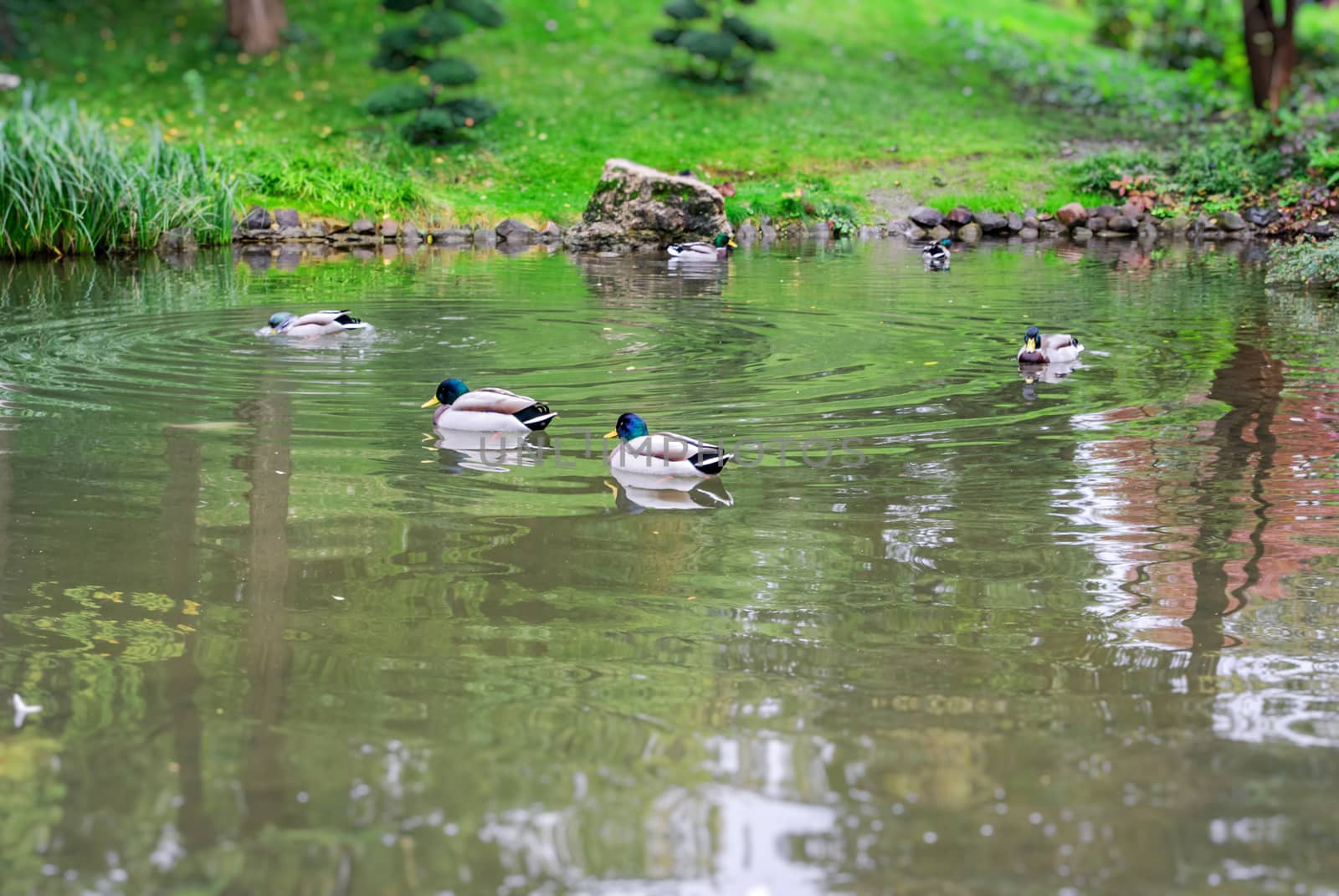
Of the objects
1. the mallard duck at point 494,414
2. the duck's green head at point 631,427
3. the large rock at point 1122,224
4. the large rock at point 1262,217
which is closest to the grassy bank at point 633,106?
the large rock at point 1122,224

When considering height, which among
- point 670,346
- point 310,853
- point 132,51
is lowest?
point 310,853

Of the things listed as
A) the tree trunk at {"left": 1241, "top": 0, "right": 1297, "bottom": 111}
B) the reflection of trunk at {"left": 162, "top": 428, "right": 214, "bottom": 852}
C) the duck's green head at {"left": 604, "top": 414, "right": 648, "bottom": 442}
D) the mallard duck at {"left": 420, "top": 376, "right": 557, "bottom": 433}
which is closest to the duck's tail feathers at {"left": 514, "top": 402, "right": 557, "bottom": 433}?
the mallard duck at {"left": 420, "top": 376, "right": 557, "bottom": 433}

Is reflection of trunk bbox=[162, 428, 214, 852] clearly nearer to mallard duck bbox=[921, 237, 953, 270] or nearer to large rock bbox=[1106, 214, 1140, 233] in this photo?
mallard duck bbox=[921, 237, 953, 270]

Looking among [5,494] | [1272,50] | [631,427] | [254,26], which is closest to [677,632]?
[631,427]

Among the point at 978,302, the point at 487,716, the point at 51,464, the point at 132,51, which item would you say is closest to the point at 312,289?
the point at 978,302

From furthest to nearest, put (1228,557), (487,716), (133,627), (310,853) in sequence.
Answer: (1228,557) → (133,627) → (487,716) → (310,853)

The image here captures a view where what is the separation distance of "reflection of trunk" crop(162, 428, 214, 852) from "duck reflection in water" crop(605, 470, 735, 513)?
1.99 m

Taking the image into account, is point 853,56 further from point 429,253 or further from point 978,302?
point 978,302

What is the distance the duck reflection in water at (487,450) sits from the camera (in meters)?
7.66

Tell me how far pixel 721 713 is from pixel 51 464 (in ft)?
15.0

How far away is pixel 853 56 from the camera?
3058 centimetres

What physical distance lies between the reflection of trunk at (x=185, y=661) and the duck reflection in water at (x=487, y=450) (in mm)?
1319

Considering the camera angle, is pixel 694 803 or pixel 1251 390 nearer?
pixel 694 803

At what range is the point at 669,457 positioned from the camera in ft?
23.1
